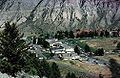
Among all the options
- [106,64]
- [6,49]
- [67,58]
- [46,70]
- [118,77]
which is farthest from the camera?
[67,58]

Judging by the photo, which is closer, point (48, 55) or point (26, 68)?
point (26, 68)

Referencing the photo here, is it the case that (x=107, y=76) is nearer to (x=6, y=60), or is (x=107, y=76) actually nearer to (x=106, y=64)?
(x=106, y=64)

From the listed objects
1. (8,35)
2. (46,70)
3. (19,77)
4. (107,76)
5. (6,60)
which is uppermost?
(8,35)

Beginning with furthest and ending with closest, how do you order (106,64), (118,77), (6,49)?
1. (106,64)
2. (118,77)
3. (6,49)

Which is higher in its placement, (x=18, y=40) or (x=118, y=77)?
(x=18, y=40)

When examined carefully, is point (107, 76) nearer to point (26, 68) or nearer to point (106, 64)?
point (106, 64)

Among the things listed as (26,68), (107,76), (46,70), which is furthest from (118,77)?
(26,68)
